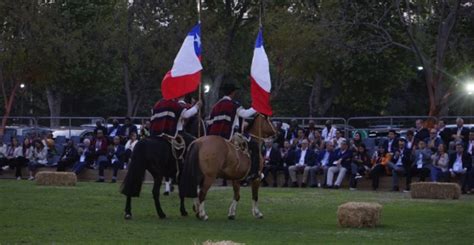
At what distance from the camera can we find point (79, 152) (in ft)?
116

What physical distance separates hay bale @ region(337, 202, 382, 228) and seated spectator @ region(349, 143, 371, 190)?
13.3 meters

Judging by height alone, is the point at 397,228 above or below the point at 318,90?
below

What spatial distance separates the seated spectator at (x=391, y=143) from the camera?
1173 inches

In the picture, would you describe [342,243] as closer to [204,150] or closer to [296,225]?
[296,225]

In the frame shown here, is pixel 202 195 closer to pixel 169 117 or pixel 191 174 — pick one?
pixel 191 174

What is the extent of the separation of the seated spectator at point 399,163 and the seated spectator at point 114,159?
9642 millimetres

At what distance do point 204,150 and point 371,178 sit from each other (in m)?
12.9

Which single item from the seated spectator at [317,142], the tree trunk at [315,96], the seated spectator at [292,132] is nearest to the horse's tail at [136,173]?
the seated spectator at [317,142]

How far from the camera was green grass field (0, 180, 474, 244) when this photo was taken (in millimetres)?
15055

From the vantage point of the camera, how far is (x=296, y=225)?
17641 mm

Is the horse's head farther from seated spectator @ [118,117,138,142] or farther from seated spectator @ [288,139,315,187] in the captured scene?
seated spectator @ [118,117,138,142]

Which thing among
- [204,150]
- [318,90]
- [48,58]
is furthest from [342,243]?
[318,90]

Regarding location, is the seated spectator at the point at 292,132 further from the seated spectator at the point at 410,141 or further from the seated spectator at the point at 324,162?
the seated spectator at the point at 410,141

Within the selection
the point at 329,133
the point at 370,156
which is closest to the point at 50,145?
the point at 329,133
